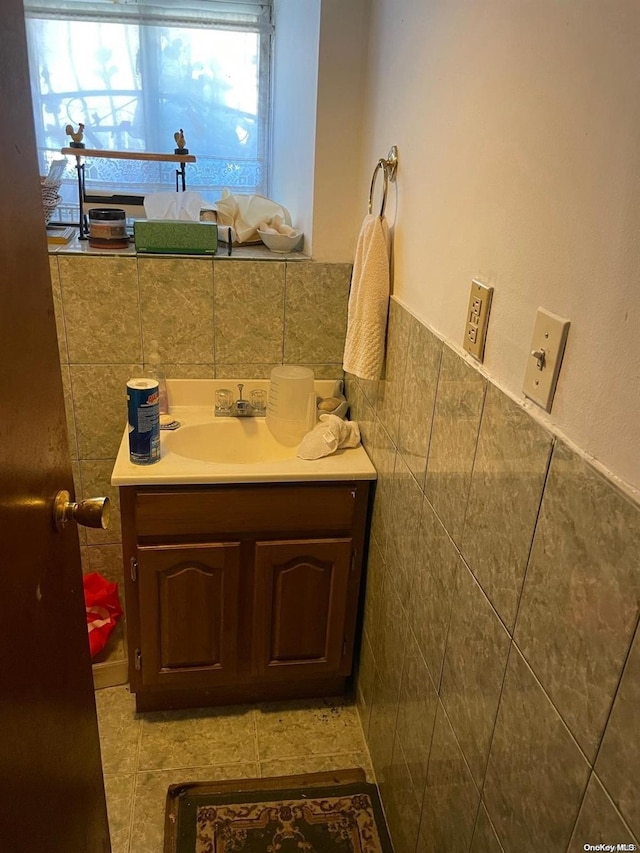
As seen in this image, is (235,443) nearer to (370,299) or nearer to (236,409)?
(236,409)

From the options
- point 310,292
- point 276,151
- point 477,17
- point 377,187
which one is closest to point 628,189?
point 477,17

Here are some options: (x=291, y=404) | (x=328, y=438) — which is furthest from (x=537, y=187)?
(x=291, y=404)

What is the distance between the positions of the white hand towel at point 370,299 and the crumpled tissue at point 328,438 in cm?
22

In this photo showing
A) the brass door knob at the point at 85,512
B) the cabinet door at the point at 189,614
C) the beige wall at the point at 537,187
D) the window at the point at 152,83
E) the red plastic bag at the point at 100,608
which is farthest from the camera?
the window at the point at 152,83

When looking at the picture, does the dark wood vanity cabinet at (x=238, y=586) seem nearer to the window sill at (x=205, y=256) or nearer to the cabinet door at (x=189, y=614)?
the cabinet door at (x=189, y=614)

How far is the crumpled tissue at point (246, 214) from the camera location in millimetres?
2092

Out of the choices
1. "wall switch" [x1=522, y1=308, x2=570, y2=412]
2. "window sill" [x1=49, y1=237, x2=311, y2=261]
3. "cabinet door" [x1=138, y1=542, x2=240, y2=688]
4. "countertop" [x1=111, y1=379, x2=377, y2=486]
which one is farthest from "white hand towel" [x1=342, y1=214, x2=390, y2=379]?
"wall switch" [x1=522, y1=308, x2=570, y2=412]

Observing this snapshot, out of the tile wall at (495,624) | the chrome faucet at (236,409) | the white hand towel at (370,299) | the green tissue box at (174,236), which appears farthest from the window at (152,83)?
the tile wall at (495,624)

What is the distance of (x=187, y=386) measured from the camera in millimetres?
2020

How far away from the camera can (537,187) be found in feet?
2.85

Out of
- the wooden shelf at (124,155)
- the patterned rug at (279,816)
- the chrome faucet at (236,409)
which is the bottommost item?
the patterned rug at (279,816)

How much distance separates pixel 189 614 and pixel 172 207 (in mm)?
1284

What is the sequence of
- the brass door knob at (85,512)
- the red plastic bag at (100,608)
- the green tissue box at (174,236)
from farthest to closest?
the red plastic bag at (100,608)
the green tissue box at (174,236)
the brass door knob at (85,512)

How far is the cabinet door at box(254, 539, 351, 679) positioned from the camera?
181cm
